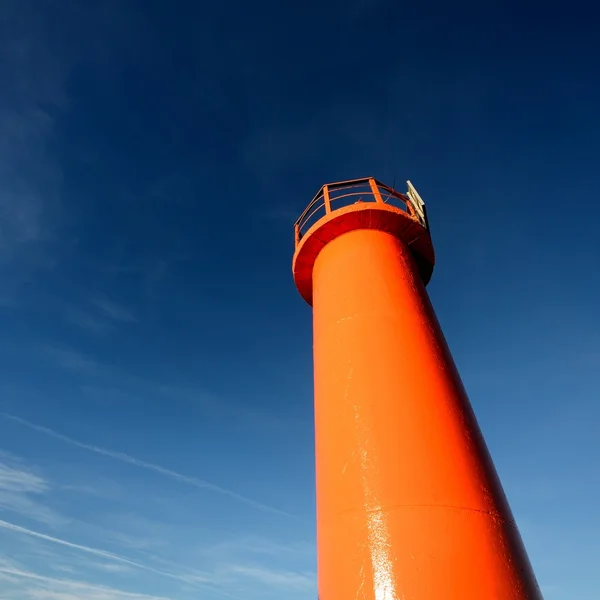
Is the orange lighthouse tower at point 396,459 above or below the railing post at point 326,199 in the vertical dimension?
below

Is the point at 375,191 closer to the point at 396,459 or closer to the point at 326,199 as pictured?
the point at 326,199

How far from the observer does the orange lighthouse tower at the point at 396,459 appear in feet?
10.1

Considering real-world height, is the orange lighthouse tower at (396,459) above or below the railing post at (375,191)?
below

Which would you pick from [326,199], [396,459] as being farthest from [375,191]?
[396,459]

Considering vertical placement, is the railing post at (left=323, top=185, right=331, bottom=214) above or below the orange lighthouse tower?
above

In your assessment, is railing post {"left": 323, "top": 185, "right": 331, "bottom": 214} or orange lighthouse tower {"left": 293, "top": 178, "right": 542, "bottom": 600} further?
railing post {"left": 323, "top": 185, "right": 331, "bottom": 214}

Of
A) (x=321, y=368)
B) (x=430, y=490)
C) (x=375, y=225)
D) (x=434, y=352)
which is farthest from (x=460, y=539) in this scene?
(x=375, y=225)

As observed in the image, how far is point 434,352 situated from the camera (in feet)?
15.1

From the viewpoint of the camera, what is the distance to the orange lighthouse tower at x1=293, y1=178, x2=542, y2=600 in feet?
10.1

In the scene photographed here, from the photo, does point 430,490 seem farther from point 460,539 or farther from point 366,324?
point 366,324

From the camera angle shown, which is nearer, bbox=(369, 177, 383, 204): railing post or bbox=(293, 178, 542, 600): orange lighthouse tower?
bbox=(293, 178, 542, 600): orange lighthouse tower

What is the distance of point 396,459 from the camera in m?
3.55

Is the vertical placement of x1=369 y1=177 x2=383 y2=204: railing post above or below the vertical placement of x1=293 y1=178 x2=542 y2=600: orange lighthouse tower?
above

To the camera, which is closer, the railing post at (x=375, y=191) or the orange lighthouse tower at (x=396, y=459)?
the orange lighthouse tower at (x=396, y=459)
